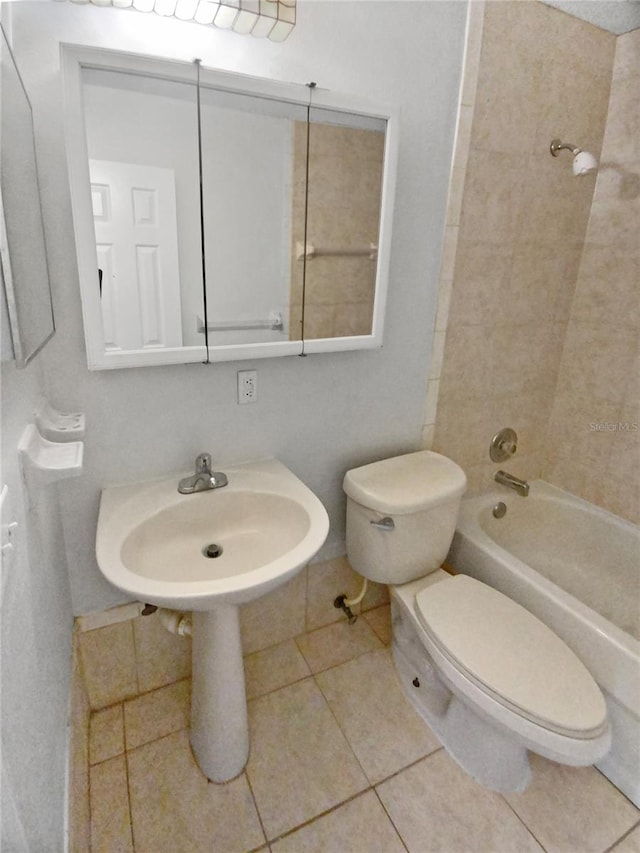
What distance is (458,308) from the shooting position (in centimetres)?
155

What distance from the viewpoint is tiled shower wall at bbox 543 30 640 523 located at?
5.20ft

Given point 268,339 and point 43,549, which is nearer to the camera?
point 43,549

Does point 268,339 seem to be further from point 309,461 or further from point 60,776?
point 60,776

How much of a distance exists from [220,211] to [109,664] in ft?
4.37

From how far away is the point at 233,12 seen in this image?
0.96 metres

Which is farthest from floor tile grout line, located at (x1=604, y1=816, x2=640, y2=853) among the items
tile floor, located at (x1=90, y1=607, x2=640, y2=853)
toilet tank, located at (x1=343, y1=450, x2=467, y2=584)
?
toilet tank, located at (x1=343, y1=450, x2=467, y2=584)

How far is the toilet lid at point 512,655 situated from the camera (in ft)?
3.48

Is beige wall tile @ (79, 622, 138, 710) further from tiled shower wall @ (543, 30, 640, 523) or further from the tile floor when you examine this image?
tiled shower wall @ (543, 30, 640, 523)


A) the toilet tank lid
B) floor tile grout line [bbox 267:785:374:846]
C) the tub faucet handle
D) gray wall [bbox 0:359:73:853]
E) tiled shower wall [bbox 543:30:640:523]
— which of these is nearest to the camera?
gray wall [bbox 0:359:73:853]

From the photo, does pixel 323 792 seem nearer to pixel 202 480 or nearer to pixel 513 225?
pixel 202 480

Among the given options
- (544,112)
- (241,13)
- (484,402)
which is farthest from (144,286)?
(544,112)

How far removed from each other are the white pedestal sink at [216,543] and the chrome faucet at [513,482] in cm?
95

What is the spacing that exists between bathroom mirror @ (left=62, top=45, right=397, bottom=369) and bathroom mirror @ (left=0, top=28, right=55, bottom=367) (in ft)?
0.32

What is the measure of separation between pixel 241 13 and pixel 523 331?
132 centimetres
